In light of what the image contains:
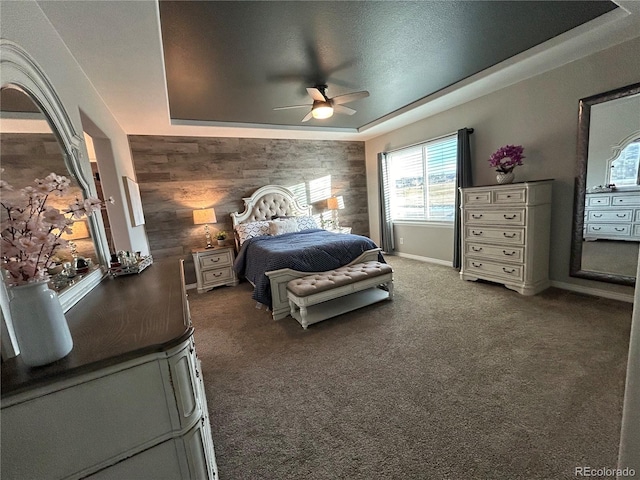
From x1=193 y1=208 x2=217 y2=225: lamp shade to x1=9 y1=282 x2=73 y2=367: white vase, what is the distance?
3590 mm

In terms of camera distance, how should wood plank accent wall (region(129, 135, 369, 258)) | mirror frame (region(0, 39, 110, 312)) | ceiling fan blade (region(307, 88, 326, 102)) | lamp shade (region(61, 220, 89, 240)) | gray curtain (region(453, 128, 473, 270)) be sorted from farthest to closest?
wood plank accent wall (region(129, 135, 369, 258)) → gray curtain (region(453, 128, 473, 270)) → ceiling fan blade (region(307, 88, 326, 102)) → lamp shade (region(61, 220, 89, 240)) → mirror frame (region(0, 39, 110, 312))

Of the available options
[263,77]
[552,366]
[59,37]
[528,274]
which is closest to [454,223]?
[528,274]

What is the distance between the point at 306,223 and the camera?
4.79 metres

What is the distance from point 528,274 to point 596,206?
97cm

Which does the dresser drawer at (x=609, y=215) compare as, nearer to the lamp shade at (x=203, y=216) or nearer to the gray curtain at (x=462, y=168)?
the gray curtain at (x=462, y=168)

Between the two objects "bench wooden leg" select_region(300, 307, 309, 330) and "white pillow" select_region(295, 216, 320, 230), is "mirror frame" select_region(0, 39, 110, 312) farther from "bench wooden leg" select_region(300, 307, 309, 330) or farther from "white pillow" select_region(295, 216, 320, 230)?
"white pillow" select_region(295, 216, 320, 230)

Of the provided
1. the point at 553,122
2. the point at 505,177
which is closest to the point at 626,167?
the point at 553,122

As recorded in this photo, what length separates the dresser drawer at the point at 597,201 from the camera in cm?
273

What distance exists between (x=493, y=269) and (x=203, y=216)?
4.23 metres

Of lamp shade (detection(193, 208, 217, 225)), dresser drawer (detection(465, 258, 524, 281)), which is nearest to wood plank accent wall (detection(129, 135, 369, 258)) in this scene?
lamp shade (detection(193, 208, 217, 225))

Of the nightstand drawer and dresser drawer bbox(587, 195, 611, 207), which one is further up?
dresser drawer bbox(587, 195, 611, 207)

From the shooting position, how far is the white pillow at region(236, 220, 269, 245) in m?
4.30

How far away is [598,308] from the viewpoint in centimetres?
261

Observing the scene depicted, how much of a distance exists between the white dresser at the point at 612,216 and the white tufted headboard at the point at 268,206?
13.1 feet
